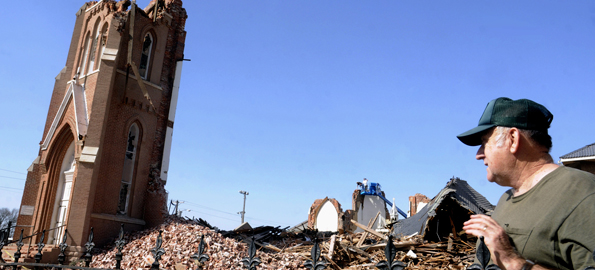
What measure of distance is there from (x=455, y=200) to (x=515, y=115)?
10456 millimetres

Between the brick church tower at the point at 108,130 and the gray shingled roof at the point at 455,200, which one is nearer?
the gray shingled roof at the point at 455,200

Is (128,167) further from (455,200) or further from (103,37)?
(455,200)

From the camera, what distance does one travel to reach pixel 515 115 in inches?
85.9

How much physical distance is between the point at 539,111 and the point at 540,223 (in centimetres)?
62

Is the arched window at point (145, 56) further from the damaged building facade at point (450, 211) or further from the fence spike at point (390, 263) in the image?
the fence spike at point (390, 263)

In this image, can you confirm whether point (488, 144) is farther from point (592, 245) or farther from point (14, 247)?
point (14, 247)

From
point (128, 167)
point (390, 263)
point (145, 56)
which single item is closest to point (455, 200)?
point (390, 263)

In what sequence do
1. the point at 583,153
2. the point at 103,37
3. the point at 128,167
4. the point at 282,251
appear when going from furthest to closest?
the point at 103,37 < the point at 128,167 < the point at 583,153 < the point at 282,251

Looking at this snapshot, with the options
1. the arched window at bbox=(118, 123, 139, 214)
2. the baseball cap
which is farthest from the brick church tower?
the baseball cap

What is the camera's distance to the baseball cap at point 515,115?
216 centimetres

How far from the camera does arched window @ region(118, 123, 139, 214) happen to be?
56.1ft

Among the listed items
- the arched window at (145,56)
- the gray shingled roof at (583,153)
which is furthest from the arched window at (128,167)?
the gray shingled roof at (583,153)

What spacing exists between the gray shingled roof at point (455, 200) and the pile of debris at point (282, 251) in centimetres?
71

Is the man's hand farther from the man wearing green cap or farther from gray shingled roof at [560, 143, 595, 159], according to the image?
gray shingled roof at [560, 143, 595, 159]
